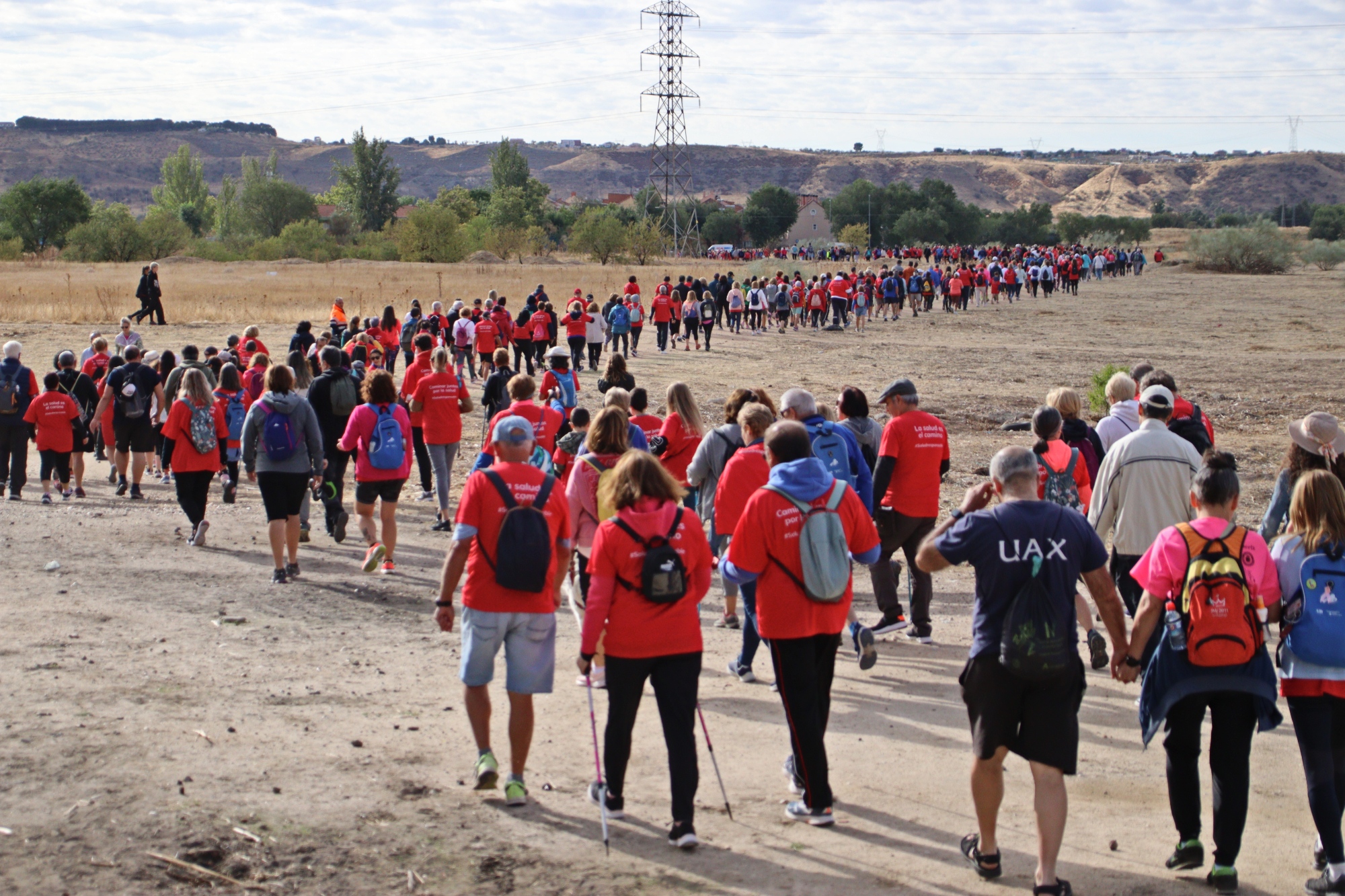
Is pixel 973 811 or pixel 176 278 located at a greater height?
pixel 176 278

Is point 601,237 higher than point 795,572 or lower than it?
higher

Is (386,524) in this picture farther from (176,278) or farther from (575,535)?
(176,278)

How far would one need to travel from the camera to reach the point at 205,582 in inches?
359

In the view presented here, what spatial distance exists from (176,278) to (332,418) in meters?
45.0

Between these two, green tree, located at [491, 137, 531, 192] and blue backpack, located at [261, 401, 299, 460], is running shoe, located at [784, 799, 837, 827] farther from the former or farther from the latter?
green tree, located at [491, 137, 531, 192]

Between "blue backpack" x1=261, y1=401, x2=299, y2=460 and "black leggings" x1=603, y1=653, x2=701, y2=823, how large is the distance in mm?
4767

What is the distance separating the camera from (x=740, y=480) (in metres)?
6.22

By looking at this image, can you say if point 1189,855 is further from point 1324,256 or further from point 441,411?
point 1324,256

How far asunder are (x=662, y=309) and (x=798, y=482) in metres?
22.3

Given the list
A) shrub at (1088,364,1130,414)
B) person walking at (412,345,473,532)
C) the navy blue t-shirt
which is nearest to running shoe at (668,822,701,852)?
the navy blue t-shirt

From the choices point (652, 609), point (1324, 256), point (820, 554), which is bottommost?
point (652, 609)

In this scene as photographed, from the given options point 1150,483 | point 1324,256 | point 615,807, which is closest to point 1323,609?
point 1150,483

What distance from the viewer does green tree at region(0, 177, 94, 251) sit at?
70.9 m

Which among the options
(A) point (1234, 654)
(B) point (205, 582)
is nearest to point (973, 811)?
(A) point (1234, 654)
